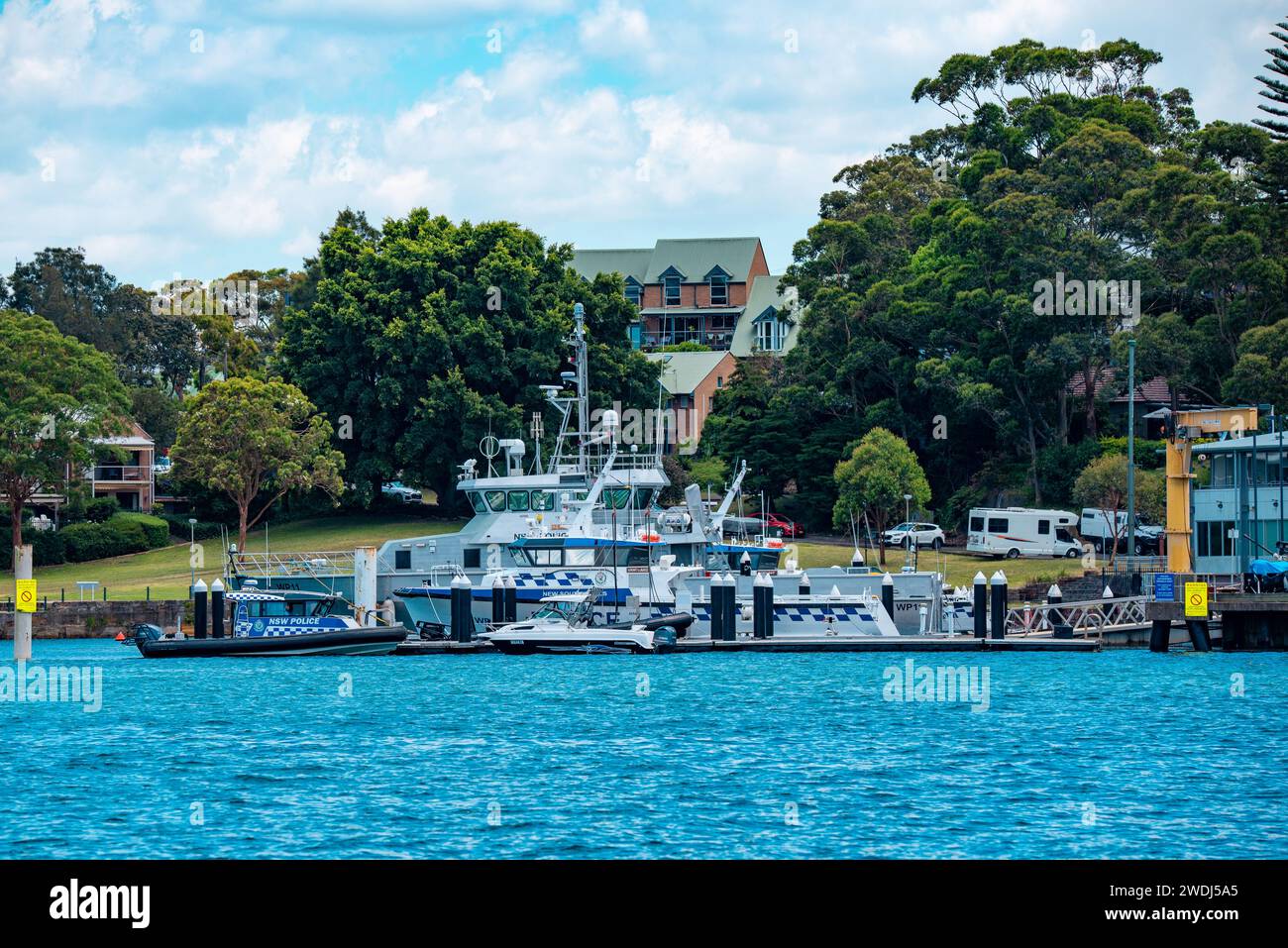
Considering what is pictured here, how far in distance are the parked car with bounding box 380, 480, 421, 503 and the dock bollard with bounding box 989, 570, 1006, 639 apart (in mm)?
46433

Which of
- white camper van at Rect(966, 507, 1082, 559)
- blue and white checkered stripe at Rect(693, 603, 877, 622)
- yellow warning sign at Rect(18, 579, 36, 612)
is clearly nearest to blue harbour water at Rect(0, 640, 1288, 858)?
yellow warning sign at Rect(18, 579, 36, 612)

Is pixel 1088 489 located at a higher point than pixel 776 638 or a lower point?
higher

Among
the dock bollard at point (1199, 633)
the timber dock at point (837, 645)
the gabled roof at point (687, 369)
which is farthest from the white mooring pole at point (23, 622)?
the gabled roof at point (687, 369)

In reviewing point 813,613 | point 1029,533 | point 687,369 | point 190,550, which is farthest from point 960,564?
point 687,369

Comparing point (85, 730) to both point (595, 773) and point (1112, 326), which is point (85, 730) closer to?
point (595, 773)

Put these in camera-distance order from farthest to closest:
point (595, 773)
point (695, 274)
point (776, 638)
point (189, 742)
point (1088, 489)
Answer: point (695, 274) < point (1088, 489) < point (776, 638) < point (189, 742) < point (595, 773)

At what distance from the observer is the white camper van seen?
71.5 metres

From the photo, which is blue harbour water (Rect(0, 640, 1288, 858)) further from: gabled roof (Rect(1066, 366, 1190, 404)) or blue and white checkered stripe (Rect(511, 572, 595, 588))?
gabled roof (Rect(1066, 366, 1190, 404))

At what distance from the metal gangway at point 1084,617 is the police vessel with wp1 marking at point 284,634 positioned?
61.4ft

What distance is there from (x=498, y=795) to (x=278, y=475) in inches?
1967

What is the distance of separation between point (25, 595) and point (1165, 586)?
31322mm

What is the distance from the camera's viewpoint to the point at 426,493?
10156 centimetres
